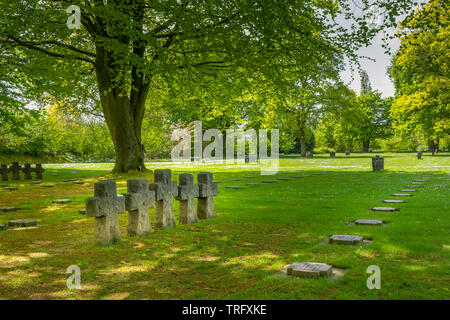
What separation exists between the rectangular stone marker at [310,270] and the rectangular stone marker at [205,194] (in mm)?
3801

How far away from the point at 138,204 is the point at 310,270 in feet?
10.2

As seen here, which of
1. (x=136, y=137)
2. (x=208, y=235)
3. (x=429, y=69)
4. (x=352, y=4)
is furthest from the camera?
(x=429, y=69)

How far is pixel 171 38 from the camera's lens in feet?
52.9

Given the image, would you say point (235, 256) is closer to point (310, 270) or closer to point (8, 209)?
point (310, 270)

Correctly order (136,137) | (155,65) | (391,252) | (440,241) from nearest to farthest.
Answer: (391,252)
(440,241)
(155,65)
(136,137)

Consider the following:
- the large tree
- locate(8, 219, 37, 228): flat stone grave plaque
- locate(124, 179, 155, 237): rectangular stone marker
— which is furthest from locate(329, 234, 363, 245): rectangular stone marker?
the large tree

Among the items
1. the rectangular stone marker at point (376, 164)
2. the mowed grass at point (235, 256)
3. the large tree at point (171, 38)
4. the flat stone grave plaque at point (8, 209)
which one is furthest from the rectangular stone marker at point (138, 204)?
the rectangular stone marker at point (376, 164)

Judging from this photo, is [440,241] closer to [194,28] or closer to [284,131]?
[194,28]

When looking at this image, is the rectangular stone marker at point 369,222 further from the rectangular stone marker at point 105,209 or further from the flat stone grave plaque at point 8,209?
the flat stone grave plaque at point 8,209

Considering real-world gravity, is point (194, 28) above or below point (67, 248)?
above

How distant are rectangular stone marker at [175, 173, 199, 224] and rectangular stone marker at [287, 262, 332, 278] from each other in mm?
3396
